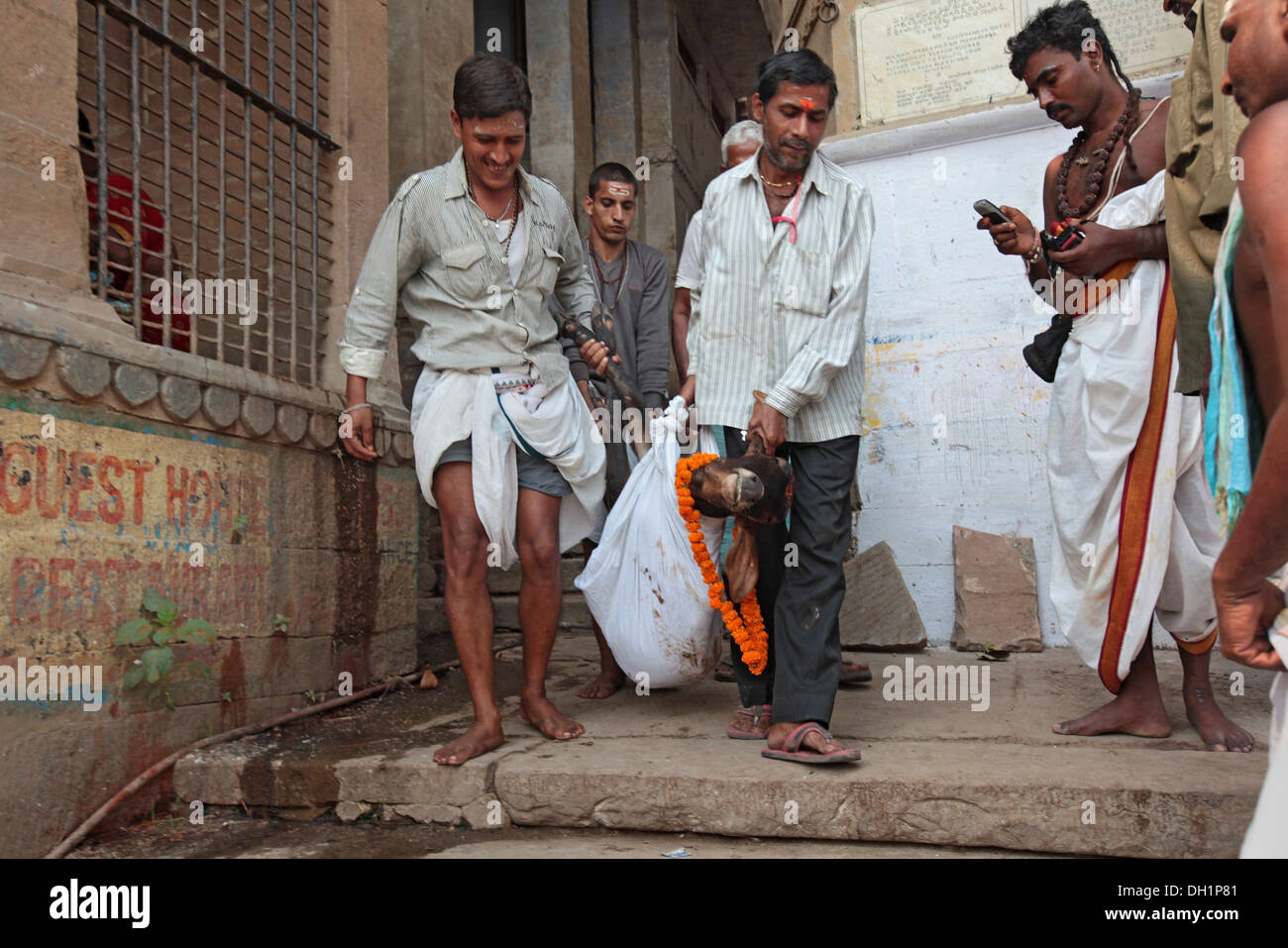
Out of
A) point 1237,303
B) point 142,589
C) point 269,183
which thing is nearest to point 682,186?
point 269,183

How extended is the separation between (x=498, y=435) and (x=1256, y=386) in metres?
2.12

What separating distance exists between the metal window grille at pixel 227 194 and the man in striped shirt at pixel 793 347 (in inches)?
69.6

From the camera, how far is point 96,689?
2730mm

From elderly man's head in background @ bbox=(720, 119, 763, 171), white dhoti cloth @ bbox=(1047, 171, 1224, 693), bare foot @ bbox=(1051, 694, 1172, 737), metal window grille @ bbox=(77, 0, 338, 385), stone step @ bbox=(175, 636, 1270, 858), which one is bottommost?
stone step @ bbox=(175, 636, 1270, 858)

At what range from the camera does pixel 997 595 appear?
428cm

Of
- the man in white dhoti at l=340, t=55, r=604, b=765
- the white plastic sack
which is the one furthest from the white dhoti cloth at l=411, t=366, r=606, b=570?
the white plastic sack

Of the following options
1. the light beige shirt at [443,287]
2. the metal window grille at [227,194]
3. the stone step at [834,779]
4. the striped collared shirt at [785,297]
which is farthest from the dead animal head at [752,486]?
the metal window grille at [227,194]

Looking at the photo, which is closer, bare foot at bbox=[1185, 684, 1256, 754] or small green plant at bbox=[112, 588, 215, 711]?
bare foot at bbox=[1185, 684, 1256, 754]

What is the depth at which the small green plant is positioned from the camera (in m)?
2.83

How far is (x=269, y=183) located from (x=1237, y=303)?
351 centimetres

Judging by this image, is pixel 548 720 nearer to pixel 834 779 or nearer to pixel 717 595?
pixel 717 595

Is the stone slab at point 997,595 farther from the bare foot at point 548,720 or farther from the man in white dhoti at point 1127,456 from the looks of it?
the bare foot at point 548,720

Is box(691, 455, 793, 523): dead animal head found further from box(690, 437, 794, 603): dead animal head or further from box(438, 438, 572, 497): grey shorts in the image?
box(438, 438, 572, 497): grey shorts

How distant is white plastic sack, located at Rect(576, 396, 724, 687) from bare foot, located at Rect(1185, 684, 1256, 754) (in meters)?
1.32
